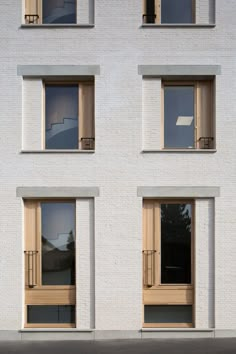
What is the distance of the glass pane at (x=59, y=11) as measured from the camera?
11.8 m

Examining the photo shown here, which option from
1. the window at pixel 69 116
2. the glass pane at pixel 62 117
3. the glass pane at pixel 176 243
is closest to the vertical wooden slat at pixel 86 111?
the window at pixel 69 116

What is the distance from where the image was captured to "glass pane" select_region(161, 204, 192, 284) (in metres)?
11.5

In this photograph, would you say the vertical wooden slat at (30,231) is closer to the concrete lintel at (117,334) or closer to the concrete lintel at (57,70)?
the concrete lintel at (117,334)

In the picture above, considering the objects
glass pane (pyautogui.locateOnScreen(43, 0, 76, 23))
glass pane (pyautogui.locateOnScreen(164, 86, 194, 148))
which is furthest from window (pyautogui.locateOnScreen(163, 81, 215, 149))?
glass pane (pyautogui.locateOnScreen(43, 0, 76, 23))

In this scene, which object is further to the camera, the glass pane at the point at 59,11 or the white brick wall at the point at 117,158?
the glass pane at the point at 59,11

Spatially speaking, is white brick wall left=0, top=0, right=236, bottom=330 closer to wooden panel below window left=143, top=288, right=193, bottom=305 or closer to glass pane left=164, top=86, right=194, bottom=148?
wooden panel below window left=143, top=288, right=193, bottom=305

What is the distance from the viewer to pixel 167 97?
1182cm

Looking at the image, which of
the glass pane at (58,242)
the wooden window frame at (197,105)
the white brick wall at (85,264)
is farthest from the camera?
the wooden window frame at (197,105)

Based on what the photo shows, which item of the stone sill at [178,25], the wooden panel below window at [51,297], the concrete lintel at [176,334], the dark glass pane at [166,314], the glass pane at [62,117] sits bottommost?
the concrete lintel at [176,334]

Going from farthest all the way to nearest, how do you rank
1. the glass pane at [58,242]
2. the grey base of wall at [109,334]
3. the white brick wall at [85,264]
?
the glass pane at [58,242] → the white brick wall at [85,264] → the grey base of wall at [109,334]

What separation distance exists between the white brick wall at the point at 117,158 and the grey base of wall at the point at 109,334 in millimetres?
186

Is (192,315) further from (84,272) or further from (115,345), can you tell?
(84,272)

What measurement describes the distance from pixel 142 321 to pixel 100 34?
290 inches

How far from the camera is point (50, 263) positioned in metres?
11.5
